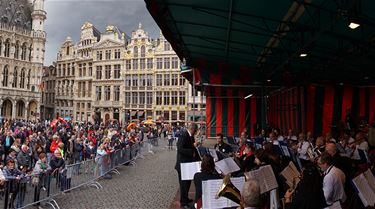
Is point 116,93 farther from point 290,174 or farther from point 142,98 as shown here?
point 290,174

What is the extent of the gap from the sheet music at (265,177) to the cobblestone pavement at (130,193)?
14.2ft

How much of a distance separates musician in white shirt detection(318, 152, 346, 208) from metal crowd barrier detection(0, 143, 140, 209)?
6.56 m

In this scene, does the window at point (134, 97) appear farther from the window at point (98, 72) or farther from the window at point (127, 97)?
the window at point (98, 72)

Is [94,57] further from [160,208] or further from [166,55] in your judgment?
[160,208]

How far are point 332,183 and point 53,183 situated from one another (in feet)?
24.7

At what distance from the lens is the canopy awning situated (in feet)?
30.2

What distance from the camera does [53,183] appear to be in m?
9.80

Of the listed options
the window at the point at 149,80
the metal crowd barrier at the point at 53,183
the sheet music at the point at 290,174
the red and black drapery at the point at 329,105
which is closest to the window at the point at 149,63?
the window at the point at 149,80

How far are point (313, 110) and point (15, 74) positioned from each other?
186 ft

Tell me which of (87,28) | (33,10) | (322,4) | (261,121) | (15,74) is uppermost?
(33,10)

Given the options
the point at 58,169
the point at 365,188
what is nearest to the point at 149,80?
the point at 58,169

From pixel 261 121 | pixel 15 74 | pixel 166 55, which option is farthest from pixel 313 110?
pixel 15 74

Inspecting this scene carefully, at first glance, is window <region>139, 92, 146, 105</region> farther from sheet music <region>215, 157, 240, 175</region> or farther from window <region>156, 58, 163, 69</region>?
sheet music <region>215, 157, 240, 175</region>

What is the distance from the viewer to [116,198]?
10.1 meters
